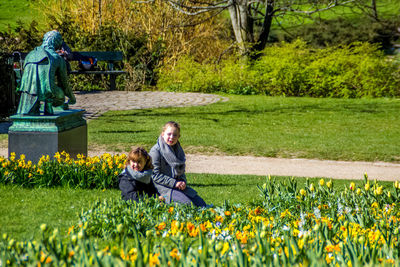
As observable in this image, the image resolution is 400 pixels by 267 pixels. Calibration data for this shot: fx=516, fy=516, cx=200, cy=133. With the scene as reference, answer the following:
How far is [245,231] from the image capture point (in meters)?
3.69

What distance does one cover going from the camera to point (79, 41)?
70.4ft

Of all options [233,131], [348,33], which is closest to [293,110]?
[233,131]

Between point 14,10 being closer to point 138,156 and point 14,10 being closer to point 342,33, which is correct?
point 342,33

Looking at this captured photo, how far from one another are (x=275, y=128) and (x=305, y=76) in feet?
24.8

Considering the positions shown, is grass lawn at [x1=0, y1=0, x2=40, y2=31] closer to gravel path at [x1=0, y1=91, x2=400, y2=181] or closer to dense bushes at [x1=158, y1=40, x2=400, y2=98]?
A: dense bushes at [x1=158, y1=40, x2=400, y2=98]

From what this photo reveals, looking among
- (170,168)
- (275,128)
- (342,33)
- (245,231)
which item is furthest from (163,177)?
(342,33)

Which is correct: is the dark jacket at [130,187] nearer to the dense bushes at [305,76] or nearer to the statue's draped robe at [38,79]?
the statue's draped robe at [38,79]

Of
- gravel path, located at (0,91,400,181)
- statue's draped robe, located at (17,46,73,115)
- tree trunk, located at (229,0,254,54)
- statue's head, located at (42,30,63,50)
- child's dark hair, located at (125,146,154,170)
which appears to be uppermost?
tree trunk, located at (229,0,254,54)

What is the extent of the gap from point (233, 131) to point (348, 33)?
2679 centimetres

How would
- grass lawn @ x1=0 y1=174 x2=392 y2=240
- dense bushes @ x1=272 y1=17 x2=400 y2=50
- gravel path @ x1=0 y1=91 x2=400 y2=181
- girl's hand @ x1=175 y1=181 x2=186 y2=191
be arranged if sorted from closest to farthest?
1. grass lawn @ x1=0 y1=174 x2=392 y2=240
2. girl's hand @ x1=175 y1=181 x2=186 y2=191
3. gravel path @ x1=0 y1=91 x2=400 y2=181
4. dense bushes @ x1=272 y1=17 x2=400 y2=50

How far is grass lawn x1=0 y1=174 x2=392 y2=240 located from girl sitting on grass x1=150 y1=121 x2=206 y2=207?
696 millimetres

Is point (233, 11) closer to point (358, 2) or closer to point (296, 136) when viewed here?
point (358, 2)

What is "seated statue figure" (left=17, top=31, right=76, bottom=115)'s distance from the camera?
6.59 metres

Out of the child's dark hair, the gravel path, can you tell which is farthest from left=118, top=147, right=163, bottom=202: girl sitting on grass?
the gravel path
